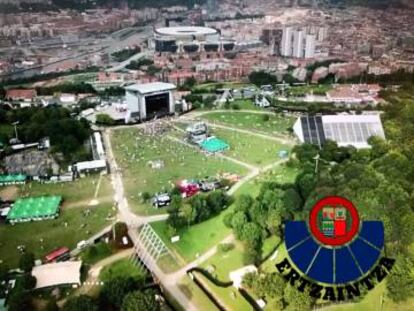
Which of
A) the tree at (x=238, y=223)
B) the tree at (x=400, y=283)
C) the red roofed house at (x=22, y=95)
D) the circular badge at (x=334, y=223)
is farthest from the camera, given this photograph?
the red roofed house at (x=22, y=95)

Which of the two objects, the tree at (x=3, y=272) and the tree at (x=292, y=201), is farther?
the tree at (x=292, y=201)

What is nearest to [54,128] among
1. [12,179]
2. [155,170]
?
[12,179]

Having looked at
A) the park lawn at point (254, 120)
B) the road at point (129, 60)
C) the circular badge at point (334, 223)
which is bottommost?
the park lawn at point (254, 120)

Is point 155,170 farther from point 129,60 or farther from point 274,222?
point 129,60

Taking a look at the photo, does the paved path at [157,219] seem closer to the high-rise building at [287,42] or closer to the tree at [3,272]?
the tree at [3,272]

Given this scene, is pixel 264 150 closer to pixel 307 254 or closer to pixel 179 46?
pixel 307 254

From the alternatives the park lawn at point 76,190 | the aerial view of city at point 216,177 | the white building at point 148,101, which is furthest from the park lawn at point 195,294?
the white building at point 148,101

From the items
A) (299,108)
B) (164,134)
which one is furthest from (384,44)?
(164,134)
